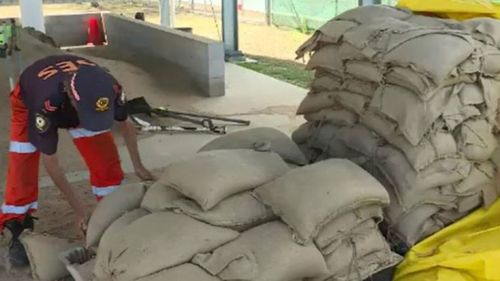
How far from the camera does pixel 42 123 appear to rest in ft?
10.1

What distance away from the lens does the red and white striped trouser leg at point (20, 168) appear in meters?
3.45

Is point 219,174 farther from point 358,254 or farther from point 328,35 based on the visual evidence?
point 328,35

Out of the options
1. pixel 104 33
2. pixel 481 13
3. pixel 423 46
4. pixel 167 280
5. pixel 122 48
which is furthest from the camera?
pixel 104 33

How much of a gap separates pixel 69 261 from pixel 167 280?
88cm

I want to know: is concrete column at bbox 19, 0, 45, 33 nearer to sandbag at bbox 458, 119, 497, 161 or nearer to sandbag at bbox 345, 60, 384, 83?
A: sandbag at bbox 345, 60, 384, 83

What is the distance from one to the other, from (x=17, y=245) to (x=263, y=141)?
1.49m

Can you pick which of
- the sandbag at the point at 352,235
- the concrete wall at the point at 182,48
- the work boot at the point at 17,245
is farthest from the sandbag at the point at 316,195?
the concrete wall at the point at 182,48

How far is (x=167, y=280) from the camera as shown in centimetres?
241

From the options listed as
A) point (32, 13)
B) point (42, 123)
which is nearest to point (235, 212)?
point (42, 123)

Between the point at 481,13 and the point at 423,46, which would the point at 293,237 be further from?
the point at 481,13

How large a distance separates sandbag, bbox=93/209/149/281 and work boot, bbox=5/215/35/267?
972mm

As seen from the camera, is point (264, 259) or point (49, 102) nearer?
point (264, 259)

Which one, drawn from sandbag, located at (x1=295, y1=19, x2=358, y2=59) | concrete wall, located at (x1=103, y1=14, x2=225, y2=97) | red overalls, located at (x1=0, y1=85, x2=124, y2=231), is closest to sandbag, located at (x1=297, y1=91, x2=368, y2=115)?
sandbag, located at (x1=295, y1=19, x2=358, y2=59)

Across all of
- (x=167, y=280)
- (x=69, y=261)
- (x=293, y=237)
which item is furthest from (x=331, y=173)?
(x=69, y=261)
